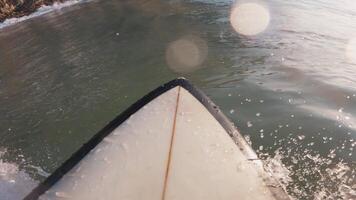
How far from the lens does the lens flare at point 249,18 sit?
10.6m

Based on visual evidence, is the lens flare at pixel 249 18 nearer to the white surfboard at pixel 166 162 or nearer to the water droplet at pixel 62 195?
the white surfboard at pixel 166 162

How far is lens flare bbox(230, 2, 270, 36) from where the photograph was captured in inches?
417

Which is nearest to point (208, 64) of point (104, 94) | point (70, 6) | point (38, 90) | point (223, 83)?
point (223, 83)

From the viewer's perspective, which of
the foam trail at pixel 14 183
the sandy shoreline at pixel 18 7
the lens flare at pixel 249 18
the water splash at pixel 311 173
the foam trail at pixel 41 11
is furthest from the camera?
the sandy shoreline at pixel 18 7

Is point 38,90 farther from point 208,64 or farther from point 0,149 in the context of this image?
point 208,64

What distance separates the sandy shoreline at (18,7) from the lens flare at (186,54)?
8138 millimetres

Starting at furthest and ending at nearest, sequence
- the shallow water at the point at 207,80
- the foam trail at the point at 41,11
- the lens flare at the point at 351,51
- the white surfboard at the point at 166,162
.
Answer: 1. the foam trail at the point at 41,11
2. the lens flare at the point at 351,51
3. the shallow water at the point at 207,80
4. the white surfboard at the point at 166,162

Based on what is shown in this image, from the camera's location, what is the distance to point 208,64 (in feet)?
27.5

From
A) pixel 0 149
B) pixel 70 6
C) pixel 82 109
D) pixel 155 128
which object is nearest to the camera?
pixel 155 128

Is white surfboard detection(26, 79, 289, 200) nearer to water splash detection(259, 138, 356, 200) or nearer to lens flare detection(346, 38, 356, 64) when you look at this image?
water splash detection(259, 138, 356, 200)

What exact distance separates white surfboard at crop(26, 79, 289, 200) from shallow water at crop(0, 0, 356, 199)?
93cm

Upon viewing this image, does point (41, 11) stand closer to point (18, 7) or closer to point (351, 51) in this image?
point (18, 7)

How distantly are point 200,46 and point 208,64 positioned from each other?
135 cm

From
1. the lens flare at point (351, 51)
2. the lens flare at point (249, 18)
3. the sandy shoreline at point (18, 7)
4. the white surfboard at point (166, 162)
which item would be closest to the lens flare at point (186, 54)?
the lens flare at point (249, 18)
